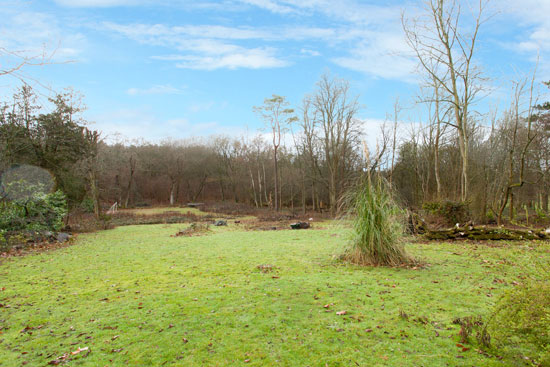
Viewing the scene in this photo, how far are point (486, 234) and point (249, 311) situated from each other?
8.03 m

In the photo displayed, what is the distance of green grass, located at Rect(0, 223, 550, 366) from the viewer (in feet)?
8.82

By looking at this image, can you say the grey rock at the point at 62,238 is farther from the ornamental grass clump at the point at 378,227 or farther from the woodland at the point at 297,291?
the ornamental grass clump at the point at 378,227

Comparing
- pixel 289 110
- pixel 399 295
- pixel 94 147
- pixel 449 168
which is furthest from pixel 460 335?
pixel 289 110

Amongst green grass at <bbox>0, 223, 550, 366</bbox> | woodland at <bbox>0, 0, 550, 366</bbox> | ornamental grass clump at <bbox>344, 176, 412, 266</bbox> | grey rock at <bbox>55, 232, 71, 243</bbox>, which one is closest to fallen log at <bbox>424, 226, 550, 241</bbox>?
woodland at <bbox>0, 0, 550, 366</bbox>

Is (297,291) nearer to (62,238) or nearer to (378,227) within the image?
(378,227)

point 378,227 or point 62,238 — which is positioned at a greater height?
point 378,227

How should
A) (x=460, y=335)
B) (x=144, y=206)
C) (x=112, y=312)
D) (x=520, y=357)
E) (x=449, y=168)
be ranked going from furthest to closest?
(x=144, y=206) < (x=449, y=168) < (x=112, y=312) < (x=460, y=335) < (x=520, y=357)

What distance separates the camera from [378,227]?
5609 mm

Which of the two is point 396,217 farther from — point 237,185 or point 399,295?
point 237,185

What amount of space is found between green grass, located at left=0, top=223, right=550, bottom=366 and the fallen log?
2.42 metres

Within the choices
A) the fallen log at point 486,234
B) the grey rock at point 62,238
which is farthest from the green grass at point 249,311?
the grey rock at point 62,238

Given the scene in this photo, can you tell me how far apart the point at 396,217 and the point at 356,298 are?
244 centimetres

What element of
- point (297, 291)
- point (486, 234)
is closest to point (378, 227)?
point (297, 291)

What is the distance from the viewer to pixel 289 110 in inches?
1062
